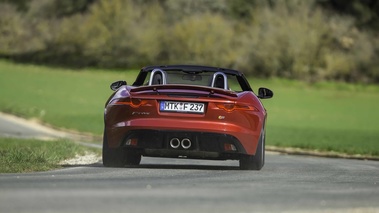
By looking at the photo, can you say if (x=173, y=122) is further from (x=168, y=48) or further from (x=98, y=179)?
(x=168, y=48)

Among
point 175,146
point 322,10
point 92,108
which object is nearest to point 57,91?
point 92,108

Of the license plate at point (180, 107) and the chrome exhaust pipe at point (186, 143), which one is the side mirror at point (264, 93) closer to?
the license plate at point (180, 107)

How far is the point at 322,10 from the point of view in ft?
406

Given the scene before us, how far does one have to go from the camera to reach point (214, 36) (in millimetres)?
120250

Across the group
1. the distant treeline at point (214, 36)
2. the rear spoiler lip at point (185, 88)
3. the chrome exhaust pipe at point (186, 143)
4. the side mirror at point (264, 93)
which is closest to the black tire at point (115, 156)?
the chrome exhaust pipe at point (186, 143)

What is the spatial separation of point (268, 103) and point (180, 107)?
2629 inches

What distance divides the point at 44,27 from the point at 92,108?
6587 cm

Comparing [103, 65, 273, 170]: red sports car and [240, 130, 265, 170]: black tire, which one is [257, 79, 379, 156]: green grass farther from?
[103, 65, 273, 170]: red sports car

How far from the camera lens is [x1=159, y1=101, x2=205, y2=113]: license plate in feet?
49.5

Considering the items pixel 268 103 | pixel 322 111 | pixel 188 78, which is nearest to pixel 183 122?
pixel 188 78

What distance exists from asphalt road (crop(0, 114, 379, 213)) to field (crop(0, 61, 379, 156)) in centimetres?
1973

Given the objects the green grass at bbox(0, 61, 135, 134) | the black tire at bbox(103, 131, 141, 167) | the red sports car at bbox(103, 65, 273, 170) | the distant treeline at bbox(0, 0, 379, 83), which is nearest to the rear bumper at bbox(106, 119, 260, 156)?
the red sports car at bbox(103, 65, 273, 170)

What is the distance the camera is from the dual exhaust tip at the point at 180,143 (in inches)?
595

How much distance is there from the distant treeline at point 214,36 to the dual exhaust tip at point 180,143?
87.2 m
